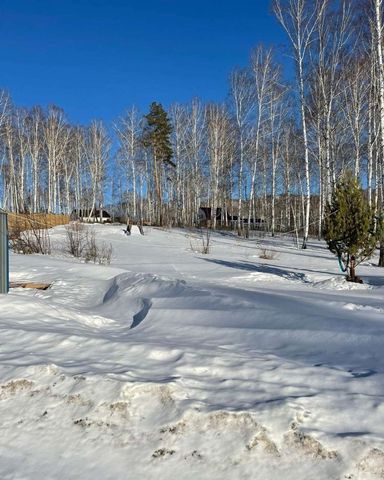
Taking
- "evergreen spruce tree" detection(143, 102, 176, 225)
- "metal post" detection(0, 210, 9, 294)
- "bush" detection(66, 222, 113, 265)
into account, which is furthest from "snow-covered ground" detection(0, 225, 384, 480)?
"evergreen spruce tree" detection(143, 102, 176, 225)

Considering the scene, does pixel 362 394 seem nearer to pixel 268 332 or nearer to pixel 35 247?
pixel 268 332

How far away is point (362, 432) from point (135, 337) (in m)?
2.56

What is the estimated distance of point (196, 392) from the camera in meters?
2.73

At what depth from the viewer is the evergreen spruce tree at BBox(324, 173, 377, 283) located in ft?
28.8

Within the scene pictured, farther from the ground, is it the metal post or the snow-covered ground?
the metal post

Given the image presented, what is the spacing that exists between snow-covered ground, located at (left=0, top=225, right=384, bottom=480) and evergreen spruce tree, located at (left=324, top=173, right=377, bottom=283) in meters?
3.79

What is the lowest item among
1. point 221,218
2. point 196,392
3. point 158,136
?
point 196,392

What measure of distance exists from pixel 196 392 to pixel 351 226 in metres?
7.01

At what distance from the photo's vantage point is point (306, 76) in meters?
19.5

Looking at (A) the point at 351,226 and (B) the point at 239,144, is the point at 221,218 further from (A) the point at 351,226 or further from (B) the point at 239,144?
(A) the point at 351,226

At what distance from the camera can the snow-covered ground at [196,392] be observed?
6.96ft

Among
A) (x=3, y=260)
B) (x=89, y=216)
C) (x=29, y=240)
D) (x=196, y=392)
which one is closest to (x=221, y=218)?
(x=89, y=216)

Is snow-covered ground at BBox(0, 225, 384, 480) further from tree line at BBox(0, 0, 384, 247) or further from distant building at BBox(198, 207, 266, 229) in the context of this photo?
distant building at BBox(198, 207, 266, 229)

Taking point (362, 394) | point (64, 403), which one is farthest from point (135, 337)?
point (362, 394)
